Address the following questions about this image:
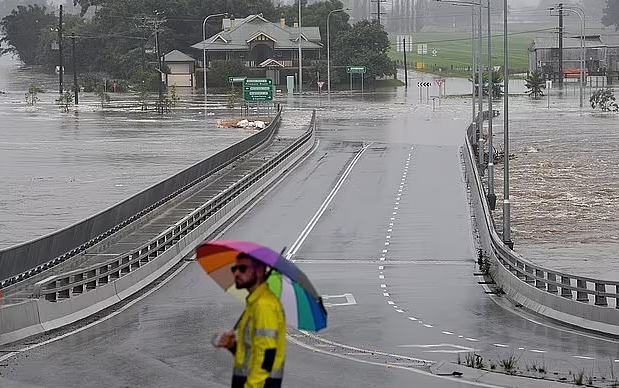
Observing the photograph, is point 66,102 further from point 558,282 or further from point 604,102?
point 558,282

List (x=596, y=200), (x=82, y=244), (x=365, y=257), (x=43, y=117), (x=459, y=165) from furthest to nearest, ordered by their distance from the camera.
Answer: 1. (x=43, y=117)
2. (x=459, y=165)
3. (x=596, y=200)
4. (x=365, y=257)
5. (x=82, y=244)

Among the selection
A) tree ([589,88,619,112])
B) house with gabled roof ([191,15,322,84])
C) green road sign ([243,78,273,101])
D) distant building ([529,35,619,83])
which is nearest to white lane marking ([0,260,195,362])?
green road sign ([243,78,273,101])

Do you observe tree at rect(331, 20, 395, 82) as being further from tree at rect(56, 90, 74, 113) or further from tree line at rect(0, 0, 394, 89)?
tree at rect(56, 90, 74, 113)

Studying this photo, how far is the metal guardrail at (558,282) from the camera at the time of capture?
1029 inches

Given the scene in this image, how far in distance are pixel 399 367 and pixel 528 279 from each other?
11682 millimetres

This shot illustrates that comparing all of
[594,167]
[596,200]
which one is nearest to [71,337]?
Result: [596,200]

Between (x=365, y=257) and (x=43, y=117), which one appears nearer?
(x=365, y=257)

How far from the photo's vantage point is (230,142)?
80.3 meters

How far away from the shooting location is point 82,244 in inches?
1348

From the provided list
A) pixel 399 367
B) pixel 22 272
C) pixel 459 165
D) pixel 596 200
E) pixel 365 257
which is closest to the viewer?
pixel 399 367

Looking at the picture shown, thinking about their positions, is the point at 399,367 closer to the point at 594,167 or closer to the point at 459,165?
the point at 459,165

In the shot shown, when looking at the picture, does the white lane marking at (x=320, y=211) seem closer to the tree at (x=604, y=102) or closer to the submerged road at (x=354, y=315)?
the submerged road at (x=354, y=315)

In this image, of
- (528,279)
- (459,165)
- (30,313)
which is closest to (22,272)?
(30,313)

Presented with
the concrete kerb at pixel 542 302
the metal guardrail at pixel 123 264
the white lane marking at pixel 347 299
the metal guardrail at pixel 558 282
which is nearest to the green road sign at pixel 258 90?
the metal guardrail at pixel 123 264
